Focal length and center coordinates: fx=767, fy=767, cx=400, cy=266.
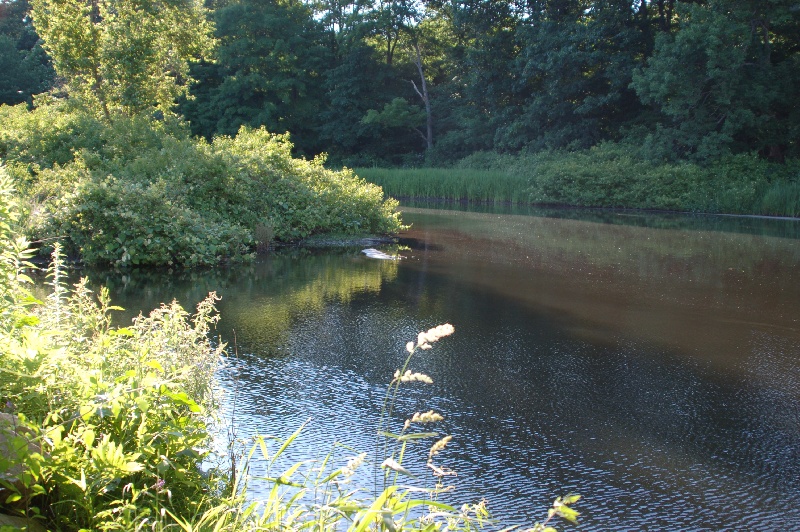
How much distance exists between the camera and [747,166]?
2666 cm

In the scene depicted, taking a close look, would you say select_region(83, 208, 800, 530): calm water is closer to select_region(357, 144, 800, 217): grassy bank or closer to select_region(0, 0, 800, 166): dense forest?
select_region(357, 144, 800, 217): grassy bank

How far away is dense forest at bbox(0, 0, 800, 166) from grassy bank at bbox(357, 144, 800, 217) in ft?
3.93

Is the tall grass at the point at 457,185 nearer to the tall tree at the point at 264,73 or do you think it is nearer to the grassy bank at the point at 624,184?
the grassy bank at the point at 624,184

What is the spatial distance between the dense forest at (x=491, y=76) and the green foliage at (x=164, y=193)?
42.3 ft

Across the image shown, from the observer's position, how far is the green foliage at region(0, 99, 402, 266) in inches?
450

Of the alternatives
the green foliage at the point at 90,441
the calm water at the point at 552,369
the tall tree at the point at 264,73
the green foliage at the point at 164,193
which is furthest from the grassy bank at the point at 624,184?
the green foliage at the point at 90,441

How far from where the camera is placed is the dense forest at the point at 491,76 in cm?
2697

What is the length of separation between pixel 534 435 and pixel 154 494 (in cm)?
294

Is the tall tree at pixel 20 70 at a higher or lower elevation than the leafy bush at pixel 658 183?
higher

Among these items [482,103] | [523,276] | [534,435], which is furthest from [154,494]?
[482,103]

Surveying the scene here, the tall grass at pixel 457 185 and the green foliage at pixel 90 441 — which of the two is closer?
the green foliage at pixel 90 441

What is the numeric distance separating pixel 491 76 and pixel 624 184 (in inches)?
548

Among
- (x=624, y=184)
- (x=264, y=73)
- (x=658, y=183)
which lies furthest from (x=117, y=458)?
(x=264, y=73)

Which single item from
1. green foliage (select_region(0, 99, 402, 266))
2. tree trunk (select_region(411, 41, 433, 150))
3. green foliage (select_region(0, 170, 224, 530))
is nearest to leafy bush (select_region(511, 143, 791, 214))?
green foliage (select_region(0, 99, 402, 266))
